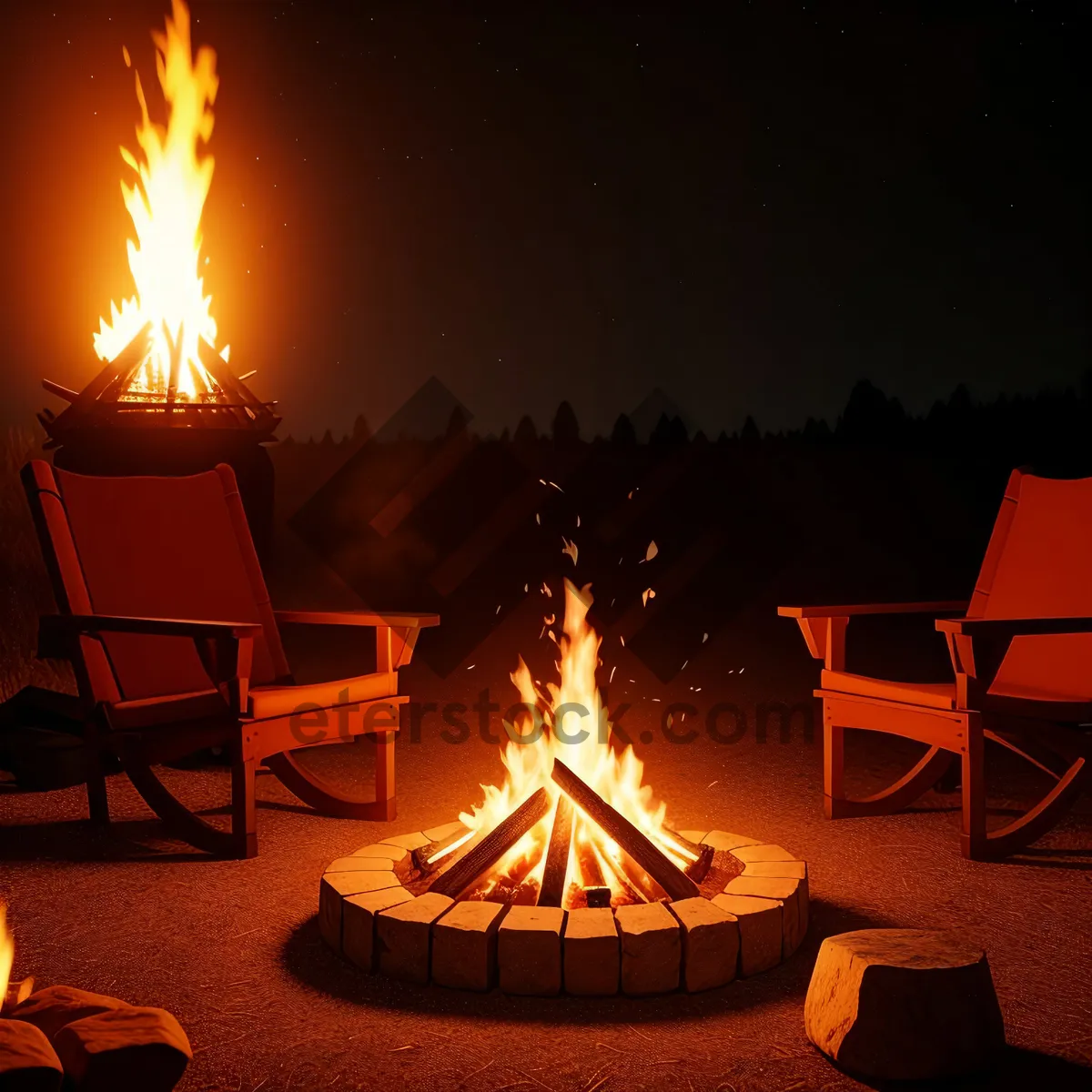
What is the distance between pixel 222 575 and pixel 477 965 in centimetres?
181

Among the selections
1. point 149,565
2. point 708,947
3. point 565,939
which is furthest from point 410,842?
point 149,565

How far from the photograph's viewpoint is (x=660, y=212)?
813cm

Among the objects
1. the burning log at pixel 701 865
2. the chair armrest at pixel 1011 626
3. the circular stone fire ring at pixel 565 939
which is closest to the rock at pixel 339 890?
the circular stone fire ring at pixel 565 939

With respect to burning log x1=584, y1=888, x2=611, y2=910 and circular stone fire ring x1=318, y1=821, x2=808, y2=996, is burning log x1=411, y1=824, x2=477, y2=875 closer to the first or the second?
circular stone fire ring x1=318, y1=821, x2=808, y2=996

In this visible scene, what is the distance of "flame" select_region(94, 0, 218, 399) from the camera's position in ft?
13.8

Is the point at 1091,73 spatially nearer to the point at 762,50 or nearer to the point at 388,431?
the point at 762,50

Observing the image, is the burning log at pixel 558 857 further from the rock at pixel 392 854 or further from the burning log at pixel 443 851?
the rock at pixel 392 854

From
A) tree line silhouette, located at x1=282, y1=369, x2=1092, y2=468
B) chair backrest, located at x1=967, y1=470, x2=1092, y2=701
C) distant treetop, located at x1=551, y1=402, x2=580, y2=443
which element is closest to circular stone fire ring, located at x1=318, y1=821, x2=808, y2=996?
chair backrest, located at x1=967, y1=470, x2=1092, y2=701

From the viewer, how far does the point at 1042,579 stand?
10.5 ft

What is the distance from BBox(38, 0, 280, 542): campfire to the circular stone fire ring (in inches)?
91.8

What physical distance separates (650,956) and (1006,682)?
1.85 m

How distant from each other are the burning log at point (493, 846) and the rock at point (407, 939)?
11cm

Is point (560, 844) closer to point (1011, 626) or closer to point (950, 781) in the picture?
point (1011, 626)

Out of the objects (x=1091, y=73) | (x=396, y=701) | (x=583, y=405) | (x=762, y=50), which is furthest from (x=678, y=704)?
(x=1091, y=73)
